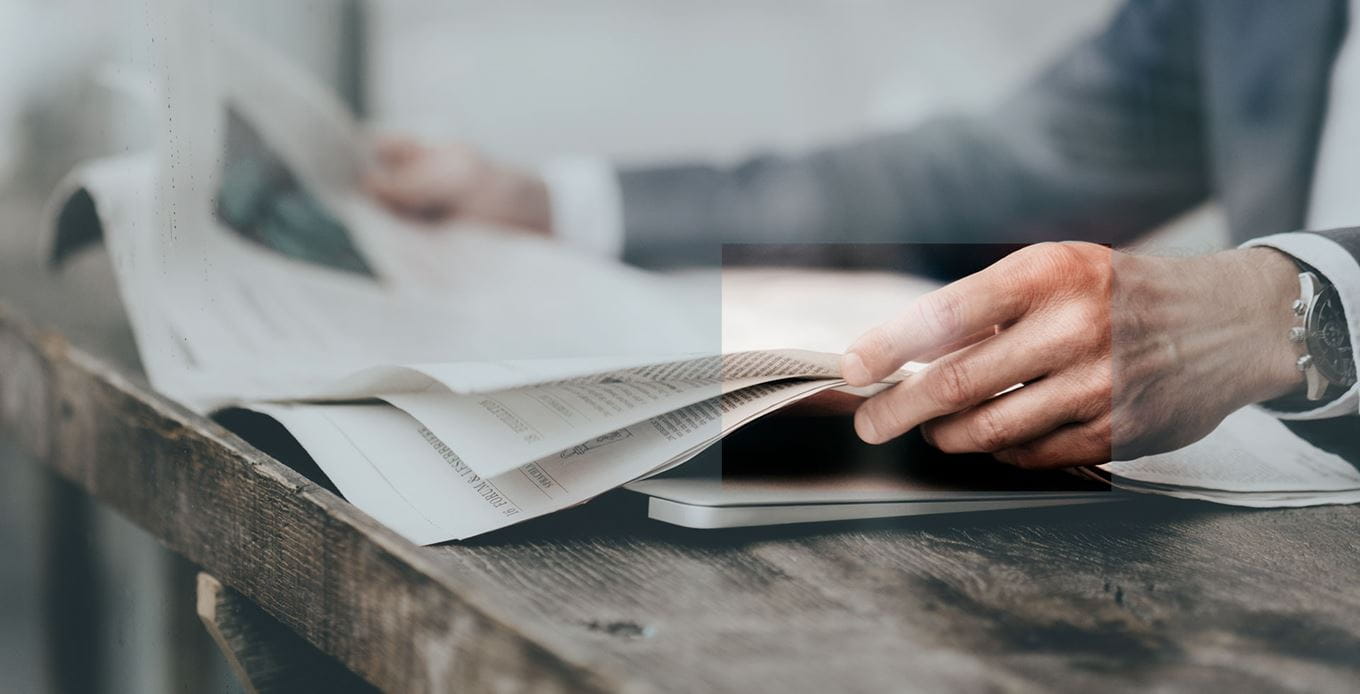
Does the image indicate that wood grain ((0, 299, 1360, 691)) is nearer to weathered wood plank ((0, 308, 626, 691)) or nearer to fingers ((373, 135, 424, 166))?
weathered wood plank ((0, 308, 626, 691))

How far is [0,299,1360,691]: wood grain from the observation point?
0.17 meters

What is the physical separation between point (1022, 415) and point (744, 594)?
0.40 ft

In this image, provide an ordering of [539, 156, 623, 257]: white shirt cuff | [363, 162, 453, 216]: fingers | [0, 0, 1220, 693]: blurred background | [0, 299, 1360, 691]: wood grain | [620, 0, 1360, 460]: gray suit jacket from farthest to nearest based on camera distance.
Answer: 1. [0, 0, 1220, 693]: blurred background
2. [539, 156, 623, 257]: white shirt cuff
3. [363, 162, 453, 216]: fingers
4. [620, 0, 1360, 460]: gray suit jacket
5. [0, 299, 1360, 691]: wood grain

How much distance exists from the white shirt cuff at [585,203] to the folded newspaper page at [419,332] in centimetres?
9

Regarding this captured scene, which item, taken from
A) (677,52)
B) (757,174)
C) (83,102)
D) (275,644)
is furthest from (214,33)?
(677,52)

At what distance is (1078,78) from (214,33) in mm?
792

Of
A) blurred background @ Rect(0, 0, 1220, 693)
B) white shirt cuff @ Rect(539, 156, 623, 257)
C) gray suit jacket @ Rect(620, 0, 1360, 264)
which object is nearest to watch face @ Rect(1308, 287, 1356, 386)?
gray suit jacket @ Rect(620, 0, 1360, 264)

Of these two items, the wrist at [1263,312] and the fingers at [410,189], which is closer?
the wrist at [1263,312]

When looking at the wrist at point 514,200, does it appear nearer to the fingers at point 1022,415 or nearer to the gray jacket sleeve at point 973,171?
the gray jacket sleeve at point 973,171

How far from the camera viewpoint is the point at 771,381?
271 mm

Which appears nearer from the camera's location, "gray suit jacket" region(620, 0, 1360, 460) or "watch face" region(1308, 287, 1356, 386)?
"watch face" region(1308, 287, 1356, 386)

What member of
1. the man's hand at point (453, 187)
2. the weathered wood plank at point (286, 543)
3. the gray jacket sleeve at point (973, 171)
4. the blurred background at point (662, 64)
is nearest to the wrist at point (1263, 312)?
the weathered wood plank at point (286, 543)

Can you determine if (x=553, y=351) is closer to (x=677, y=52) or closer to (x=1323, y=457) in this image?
(x=1323, y=457)

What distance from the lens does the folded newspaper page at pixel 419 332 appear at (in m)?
0.27
